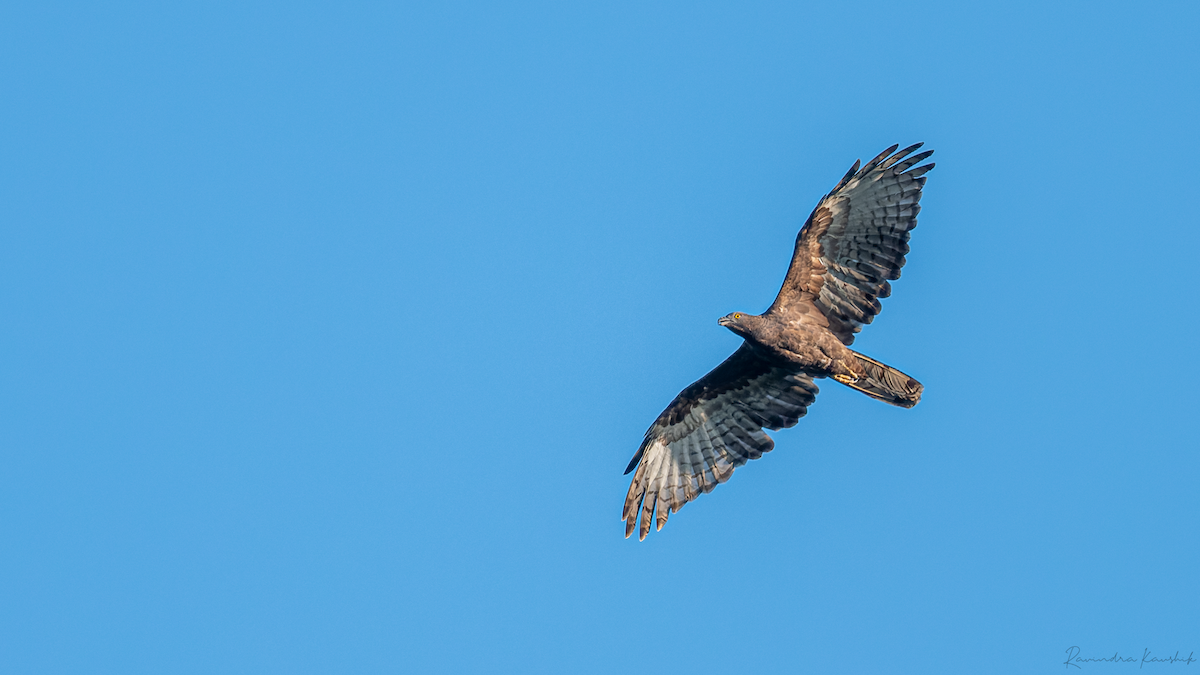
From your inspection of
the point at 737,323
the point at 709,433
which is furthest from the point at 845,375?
the point at 709,433

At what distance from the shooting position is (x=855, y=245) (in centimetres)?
1741

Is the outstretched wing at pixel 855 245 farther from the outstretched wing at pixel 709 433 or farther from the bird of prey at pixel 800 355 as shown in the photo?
the outstretched wing at pixel 709 433

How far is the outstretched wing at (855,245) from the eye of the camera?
675 inches

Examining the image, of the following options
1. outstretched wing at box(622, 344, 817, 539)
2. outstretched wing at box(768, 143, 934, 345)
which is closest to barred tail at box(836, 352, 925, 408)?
outstretched wing at box(768, 143, 934, 345)

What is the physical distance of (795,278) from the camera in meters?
17.6

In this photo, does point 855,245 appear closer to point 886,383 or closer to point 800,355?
point 800,355

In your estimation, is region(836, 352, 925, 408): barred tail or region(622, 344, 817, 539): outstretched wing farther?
region(622, 344, 817, 539): outstretched wing

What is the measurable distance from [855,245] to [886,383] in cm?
189

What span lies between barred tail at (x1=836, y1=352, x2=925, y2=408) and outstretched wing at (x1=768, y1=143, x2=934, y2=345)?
577 mm

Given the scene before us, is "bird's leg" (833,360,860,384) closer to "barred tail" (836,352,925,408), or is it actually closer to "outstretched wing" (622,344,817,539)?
"barred tail" (836,352,925,408)

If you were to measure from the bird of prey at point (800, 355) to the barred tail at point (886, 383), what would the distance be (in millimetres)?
13

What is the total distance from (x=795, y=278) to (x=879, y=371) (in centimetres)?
169

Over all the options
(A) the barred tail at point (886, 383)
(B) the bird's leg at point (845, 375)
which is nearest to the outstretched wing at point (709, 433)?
(B) the bird's leg at point (845, 375)

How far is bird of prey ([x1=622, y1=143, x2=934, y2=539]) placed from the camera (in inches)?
676
